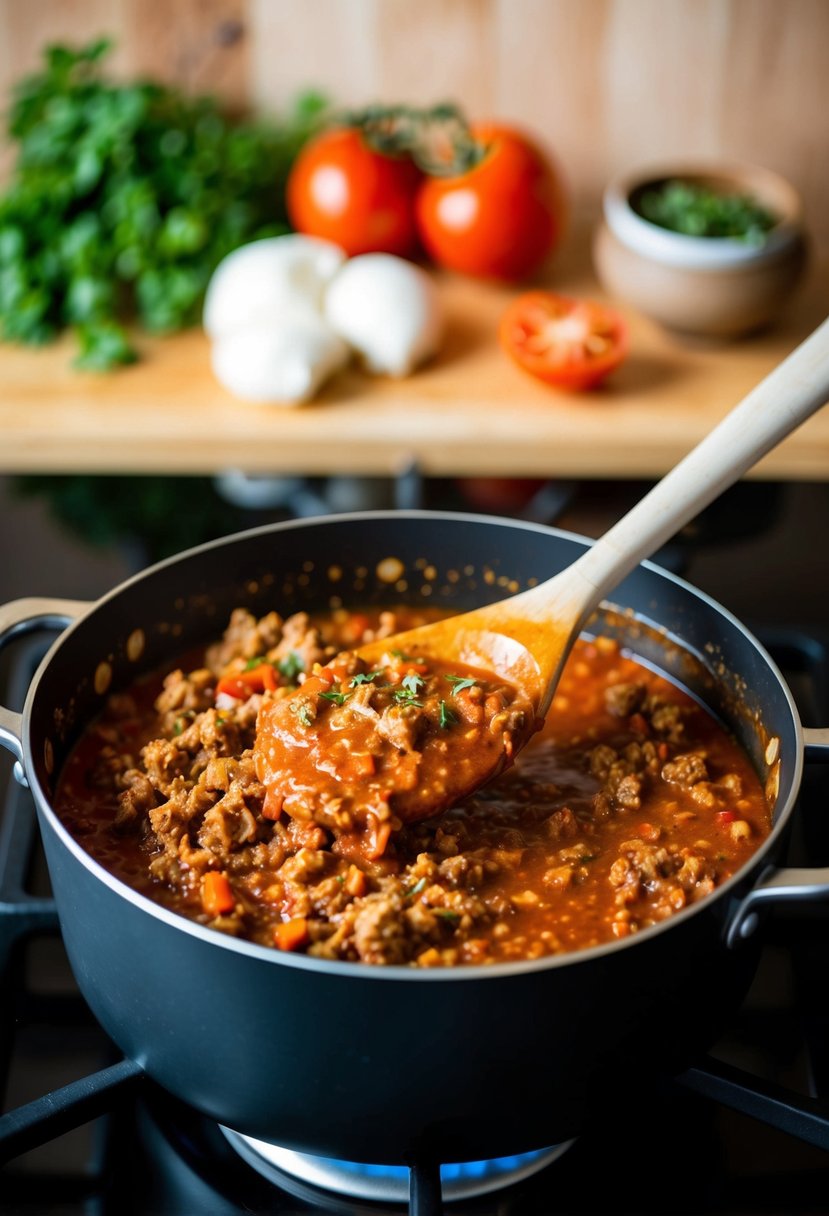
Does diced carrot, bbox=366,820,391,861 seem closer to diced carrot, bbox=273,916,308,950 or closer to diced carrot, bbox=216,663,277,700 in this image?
diced carrot, bbox=273,916,308,950

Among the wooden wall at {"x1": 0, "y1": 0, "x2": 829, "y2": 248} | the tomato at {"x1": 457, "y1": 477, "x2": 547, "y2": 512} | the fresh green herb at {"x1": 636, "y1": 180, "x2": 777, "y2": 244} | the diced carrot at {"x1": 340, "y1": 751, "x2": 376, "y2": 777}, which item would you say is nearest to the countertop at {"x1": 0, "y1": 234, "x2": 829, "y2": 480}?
the tomato at {"x1": 457, "y1": 477, "x2": 547, "y2": 512}

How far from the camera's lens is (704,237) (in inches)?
113

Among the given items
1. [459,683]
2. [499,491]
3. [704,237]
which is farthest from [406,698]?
[704,237]

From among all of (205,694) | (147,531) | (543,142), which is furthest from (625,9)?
(205,694)

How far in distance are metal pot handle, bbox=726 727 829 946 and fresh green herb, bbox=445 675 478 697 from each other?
1.58ft

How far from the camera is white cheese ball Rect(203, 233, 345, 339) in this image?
274 cm

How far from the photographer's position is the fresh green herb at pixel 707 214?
2885mm

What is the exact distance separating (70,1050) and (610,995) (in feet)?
2.27

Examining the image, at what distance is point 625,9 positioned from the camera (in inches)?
121

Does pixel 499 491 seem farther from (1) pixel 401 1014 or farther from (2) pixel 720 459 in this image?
(1) pixel 401 1014

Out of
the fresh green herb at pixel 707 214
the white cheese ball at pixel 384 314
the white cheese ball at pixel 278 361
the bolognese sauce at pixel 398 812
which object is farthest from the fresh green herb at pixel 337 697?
the fresh green herb at pixel 707 214

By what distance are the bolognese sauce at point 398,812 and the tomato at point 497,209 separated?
153 centimetres

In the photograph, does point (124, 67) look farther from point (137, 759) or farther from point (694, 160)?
point (137, 759)

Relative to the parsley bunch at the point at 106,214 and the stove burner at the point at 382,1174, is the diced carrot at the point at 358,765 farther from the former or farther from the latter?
the parsley bunch at the point at 106,214
